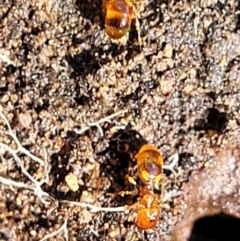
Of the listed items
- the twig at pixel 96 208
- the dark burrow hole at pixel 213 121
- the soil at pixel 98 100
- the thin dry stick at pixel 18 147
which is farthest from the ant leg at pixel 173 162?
the thin dry stick at pixel 18 147

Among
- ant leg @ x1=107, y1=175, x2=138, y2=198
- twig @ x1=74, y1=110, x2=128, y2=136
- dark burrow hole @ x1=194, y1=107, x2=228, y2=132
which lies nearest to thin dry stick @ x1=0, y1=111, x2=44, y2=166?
twig @ x1=74, y1=110, x2=128, y2=136

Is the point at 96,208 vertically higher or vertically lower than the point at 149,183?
lower

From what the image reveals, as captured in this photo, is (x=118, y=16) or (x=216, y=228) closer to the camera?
(x=118, y=16)

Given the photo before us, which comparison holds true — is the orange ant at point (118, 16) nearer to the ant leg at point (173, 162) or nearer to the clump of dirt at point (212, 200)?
the ant leg at point (173, 162)

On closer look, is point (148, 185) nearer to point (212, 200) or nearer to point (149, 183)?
point (149, 183)

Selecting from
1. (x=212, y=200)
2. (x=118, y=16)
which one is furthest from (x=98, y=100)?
(x=212, y=200)

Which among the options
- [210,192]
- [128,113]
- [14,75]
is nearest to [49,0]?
[14,75]

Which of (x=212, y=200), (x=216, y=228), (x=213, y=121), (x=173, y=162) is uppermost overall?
(x=213, y=121)
